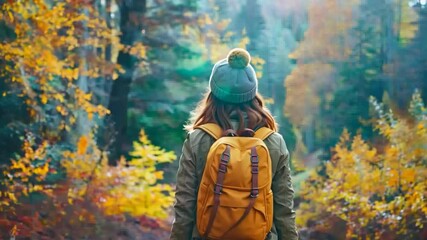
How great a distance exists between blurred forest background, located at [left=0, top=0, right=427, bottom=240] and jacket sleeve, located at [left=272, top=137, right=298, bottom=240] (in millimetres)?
3083

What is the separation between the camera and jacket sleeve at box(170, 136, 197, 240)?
7.84ft

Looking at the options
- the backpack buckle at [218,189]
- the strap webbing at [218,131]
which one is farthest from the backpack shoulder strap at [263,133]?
the backpack buckle at [218,189]

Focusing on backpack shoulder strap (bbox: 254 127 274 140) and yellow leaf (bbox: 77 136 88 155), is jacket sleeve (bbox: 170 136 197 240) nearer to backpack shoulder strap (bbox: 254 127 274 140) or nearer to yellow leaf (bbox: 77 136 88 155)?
backpack shoulder strap (bbox: 254 127 274 140)

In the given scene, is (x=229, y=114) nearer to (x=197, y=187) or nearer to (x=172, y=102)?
(x=197, y=187)

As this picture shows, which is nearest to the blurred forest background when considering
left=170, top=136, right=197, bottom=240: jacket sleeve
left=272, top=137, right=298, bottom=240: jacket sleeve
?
left=272, top=137, right=298, bottom=240: jacket sleeve

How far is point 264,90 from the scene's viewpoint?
563 centimetres

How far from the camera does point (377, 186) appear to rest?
17.6ft

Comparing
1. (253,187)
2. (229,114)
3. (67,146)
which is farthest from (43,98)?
(253,187)

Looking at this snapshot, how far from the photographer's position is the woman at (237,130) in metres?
2.40

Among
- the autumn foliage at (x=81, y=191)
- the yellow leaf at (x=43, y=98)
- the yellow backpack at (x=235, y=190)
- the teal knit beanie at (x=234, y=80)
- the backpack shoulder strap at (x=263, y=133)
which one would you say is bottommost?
the autumn foliage at (x=81, y=191)

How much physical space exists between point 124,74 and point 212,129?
337 cm

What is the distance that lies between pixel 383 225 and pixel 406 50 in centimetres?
154

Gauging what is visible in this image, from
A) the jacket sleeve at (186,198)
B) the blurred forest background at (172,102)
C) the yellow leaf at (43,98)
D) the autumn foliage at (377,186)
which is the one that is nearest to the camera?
the jacket sleeve at (186,198)

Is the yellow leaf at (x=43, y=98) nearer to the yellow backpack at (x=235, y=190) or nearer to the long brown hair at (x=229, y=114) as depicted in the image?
the long brown hair at (x=229, y=114)
